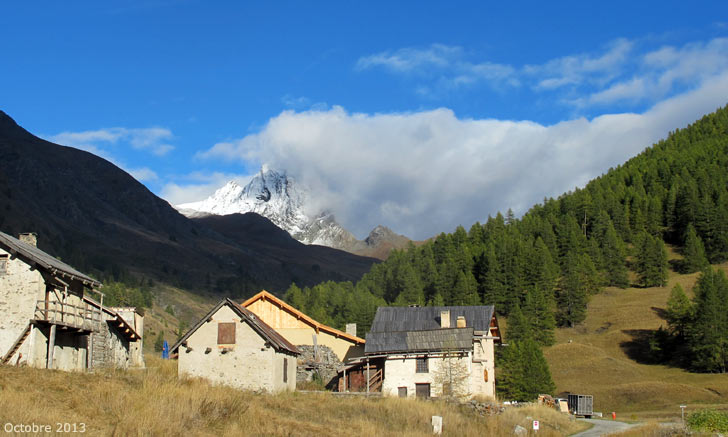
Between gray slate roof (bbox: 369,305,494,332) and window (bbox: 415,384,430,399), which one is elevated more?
gray slate roof (bbox: 369,305,494,332)

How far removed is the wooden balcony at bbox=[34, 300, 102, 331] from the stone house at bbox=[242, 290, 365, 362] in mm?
16172

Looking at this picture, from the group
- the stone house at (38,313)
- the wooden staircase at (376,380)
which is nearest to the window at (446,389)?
the wooden staircase at (376,380)

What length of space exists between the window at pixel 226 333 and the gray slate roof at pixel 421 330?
9.64 m

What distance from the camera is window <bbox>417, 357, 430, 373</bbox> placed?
1714 inches

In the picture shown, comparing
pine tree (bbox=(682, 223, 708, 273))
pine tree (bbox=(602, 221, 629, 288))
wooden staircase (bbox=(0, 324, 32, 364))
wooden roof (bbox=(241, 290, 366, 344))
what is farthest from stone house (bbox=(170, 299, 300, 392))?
pine tree (bbox=(682, 223, 708, 273))

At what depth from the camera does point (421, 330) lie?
45.6m

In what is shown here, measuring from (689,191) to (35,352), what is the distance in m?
125

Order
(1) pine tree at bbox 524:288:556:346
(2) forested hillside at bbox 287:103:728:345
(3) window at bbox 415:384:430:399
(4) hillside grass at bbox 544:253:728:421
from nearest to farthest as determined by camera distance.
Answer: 1. (3) window at bbox 415:384:430:399
2. (4) hillside grass at bbox 544:253:728:421
3. (1) pine tree at bbox 524:288:556:346
4. (2) forested hillside at bbox 287:103:728:345

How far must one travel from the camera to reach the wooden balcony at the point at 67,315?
1193 inches

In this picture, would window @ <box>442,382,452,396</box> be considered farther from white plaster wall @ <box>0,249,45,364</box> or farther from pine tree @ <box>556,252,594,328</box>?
pine tree @ <box>556,252,594,328</box>

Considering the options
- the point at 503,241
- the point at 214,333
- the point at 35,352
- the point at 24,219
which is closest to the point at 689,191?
the point at 503,241

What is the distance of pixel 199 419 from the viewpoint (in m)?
22.1

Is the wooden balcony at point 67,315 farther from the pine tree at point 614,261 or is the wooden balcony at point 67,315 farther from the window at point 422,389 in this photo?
the pine tree at point 614,261

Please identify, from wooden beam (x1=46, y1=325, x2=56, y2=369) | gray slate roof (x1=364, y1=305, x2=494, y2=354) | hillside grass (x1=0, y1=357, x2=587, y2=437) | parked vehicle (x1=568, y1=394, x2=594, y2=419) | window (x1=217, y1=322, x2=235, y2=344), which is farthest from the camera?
parked vehicle (x1=568, y1=394, x2=594, y2=419)
